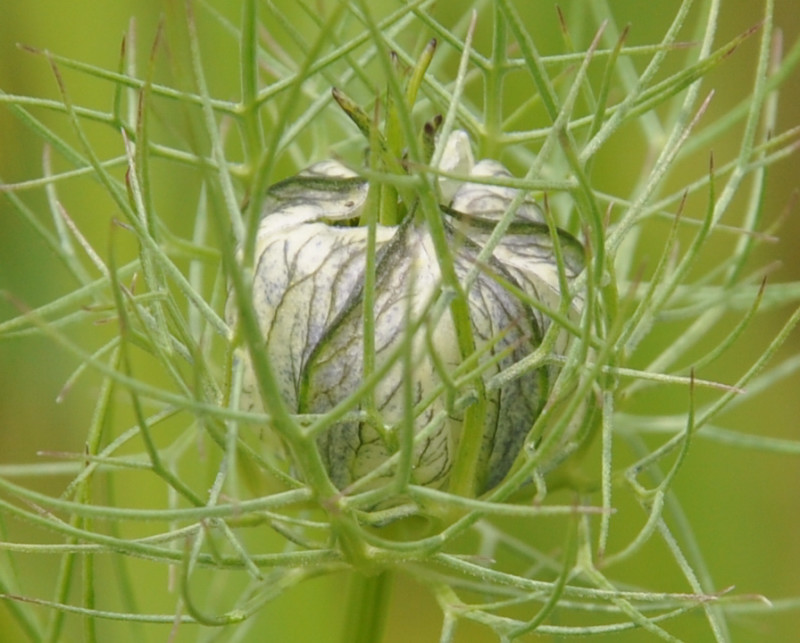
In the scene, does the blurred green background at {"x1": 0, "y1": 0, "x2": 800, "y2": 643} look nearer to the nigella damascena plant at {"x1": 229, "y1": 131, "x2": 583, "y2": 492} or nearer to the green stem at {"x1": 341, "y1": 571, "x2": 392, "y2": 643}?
the green stem at {"x1": 341, "y1": 571, "x2": 392, "y2": 643}

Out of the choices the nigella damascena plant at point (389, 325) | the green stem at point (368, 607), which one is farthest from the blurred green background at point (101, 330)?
the nigella damascena plant at point (389, 325)

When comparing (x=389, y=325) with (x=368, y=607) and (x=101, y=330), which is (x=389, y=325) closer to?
(x=368, y=607)

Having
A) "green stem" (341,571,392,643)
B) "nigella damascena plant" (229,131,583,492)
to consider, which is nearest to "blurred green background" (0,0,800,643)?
"green stem" (341,571,392,643)

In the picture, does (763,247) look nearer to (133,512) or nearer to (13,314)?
(13,314)

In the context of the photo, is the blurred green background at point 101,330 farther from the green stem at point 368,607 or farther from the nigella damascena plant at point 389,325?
the nigella damascena plant at point 389,325

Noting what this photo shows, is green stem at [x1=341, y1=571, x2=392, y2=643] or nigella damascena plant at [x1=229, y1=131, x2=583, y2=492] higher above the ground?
nigella damascena plant at [x1=229, y1=131, x2=583, y2=492]
